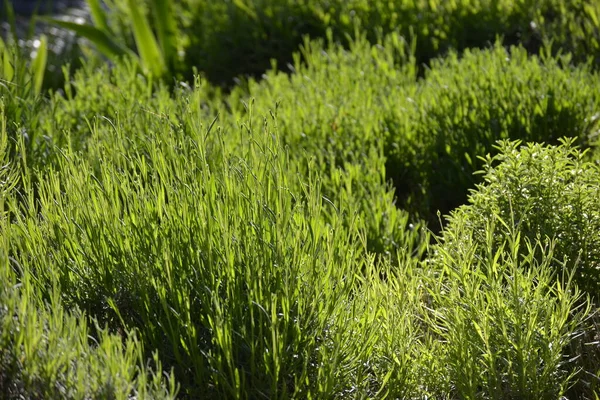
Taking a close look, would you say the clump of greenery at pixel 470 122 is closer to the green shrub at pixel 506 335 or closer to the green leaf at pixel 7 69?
the green shrub at pixel 506 335

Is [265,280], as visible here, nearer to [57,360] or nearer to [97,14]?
[57,360]

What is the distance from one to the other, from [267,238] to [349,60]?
7.38ft

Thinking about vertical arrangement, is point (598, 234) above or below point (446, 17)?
below

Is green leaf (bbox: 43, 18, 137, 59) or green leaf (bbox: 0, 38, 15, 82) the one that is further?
green leaf (bbox: 43, 18, 137, 59)

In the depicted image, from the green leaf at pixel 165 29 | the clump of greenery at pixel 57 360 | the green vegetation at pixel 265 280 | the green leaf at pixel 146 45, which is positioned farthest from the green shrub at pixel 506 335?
the green leaf at pixel 165 29

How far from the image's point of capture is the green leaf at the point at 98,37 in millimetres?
5129

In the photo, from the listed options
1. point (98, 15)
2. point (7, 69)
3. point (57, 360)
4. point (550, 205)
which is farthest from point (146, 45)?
point (57, 360)

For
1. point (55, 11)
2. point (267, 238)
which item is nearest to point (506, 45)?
point (267, 238)

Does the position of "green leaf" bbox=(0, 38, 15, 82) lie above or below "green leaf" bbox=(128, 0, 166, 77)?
above

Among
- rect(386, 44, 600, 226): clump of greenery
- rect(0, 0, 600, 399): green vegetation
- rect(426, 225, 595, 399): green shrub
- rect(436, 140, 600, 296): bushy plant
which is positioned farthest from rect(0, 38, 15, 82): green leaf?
rect(426, 225, 595, 399): green shrub

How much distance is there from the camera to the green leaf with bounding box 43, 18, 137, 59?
16.8 ft

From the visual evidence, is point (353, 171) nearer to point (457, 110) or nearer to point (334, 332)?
point (457, 110)

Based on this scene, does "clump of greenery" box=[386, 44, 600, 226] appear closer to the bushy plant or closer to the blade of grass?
the bushy plant

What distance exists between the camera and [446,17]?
15.3 feet
